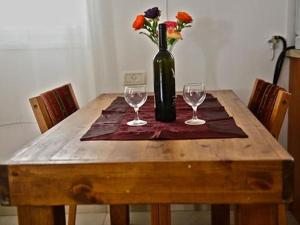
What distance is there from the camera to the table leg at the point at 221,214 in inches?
76.2

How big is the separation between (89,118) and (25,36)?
1031 mm

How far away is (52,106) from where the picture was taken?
5.60ft

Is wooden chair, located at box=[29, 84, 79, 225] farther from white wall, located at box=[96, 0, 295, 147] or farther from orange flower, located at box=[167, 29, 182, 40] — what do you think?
orange flower, located at box=[167, 29, 182, 40]

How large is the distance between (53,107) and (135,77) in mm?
760

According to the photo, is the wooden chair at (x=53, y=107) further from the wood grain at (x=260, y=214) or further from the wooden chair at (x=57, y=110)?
the wood grain at (x=260, y=214)

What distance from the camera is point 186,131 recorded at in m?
1.25

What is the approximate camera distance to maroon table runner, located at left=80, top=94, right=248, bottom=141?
120 cm

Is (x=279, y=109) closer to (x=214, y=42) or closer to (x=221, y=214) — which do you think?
(x=221, y=214)

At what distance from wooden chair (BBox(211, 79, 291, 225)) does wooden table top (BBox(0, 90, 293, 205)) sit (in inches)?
3.1

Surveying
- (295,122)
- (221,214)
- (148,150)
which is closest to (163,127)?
(148,150)

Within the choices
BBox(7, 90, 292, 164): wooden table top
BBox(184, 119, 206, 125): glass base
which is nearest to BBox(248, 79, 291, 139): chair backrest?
BBox(7, 90, 292, 164): wooden table top

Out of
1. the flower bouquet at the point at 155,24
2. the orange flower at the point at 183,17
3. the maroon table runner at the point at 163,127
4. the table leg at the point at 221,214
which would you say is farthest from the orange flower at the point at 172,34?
the table leg at the point at 221,214

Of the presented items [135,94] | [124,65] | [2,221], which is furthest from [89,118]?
[2,221]

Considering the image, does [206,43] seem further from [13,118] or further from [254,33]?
[13,118]
